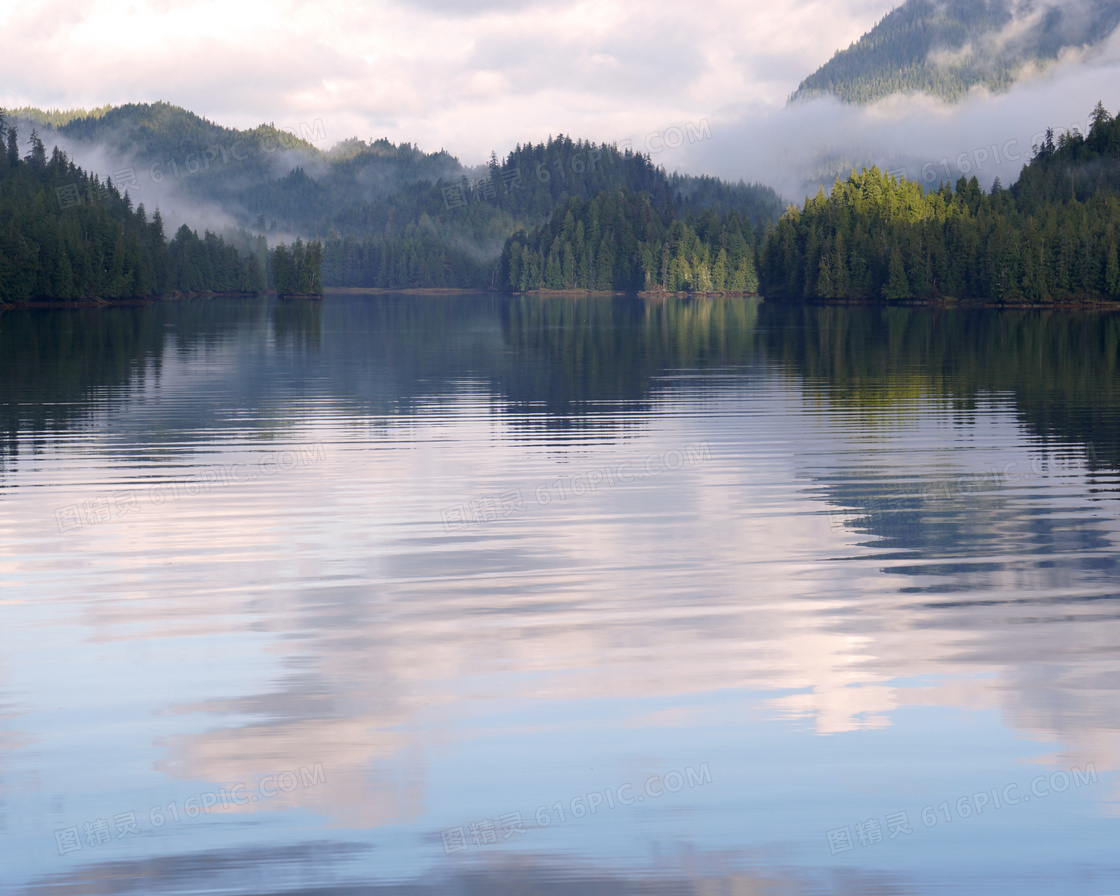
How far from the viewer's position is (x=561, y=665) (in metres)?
12.5

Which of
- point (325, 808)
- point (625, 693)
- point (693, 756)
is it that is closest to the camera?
point (325, 808)

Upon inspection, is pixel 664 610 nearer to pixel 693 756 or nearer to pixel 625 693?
pixel 625 693

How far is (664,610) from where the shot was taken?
48.1ft

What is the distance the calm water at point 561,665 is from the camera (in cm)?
864

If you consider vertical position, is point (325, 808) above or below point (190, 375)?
below

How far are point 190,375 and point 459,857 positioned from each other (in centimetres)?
4513

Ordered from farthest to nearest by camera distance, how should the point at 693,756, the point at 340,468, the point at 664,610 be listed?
1. the point at 340,468
2. the point at 664,610
3. the point at 693,756

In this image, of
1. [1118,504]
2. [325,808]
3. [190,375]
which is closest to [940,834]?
[325,808]

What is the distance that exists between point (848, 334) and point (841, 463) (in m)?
66.5

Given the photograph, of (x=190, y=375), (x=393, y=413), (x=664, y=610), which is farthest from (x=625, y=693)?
(x=190, y=375)

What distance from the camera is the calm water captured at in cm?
864

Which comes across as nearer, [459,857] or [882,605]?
[459,857]

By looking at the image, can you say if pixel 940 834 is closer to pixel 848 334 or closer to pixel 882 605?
pixel 882 605

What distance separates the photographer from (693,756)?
10086 millimetres
